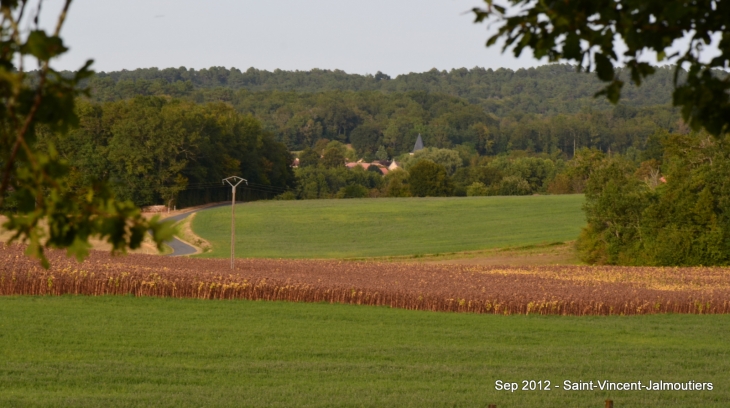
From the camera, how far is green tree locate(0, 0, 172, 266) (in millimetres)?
3059

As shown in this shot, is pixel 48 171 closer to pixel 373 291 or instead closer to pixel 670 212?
pixel 373 291

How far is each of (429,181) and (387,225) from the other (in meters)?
36.2

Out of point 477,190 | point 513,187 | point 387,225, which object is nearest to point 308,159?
point 477,190

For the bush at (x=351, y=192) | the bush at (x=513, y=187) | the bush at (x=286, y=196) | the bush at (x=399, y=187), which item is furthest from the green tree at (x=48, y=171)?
the bush at (x=351, y=192)

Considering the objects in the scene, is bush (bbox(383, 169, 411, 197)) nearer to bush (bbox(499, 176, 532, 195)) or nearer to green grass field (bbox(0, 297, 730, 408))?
bush (bbox(499, 176, 532, 195))

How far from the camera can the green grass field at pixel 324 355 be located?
1356 centimetres

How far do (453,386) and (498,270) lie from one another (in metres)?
30.5

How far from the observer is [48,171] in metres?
3.26

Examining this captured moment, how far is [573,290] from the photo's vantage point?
3192 centimetres

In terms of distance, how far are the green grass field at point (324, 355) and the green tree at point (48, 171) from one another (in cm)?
957

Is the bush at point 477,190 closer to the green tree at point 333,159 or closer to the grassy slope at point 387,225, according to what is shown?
the grassy slope at point 387,225

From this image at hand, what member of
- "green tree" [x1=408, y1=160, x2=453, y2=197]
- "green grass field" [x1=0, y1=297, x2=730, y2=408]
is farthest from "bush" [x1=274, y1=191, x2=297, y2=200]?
"green grass field" [x1=0, y1=297, x2=730, y2=408]

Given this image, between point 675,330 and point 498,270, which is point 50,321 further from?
point 498,270

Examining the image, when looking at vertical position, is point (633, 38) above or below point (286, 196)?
above
